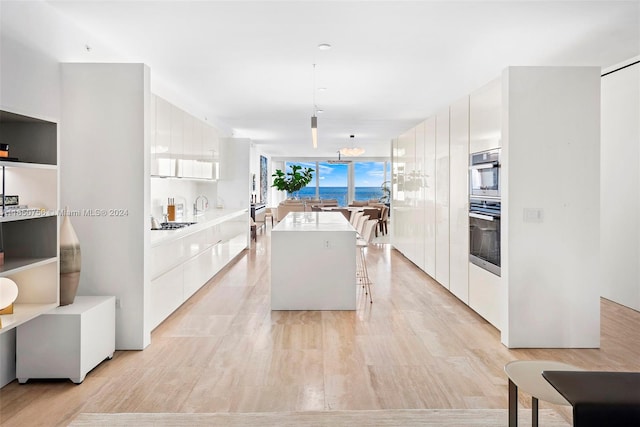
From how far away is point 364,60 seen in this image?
190 inches

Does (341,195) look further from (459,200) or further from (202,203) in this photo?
(459,200)

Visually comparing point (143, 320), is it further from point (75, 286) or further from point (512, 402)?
point (512, 402)

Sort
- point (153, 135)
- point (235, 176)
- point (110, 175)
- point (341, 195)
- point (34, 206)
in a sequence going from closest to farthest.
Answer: point (34, 206) < point (110, 175) < point (153, 135) < point (235, 176) < point (341, 195)

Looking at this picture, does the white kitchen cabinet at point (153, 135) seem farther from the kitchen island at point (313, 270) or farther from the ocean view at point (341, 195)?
the ocean view at point (341, 195)

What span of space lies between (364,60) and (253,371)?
3.37 metres

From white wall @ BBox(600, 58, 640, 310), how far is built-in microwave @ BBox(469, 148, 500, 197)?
6.20 ft

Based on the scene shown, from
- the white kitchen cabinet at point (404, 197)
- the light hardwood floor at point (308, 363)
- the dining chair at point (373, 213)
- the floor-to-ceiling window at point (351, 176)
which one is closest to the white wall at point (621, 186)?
the light hardwood floor at point (308, 363)

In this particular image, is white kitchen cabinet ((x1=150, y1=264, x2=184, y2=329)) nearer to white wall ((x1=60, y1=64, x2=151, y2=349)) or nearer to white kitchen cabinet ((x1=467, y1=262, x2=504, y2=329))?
white wall ((x1=60, y1=64, x2=151, y2=349))

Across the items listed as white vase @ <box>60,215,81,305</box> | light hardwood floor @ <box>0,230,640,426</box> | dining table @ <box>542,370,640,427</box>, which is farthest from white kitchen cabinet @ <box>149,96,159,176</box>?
dining table @ <box>542,370,640,427</box>

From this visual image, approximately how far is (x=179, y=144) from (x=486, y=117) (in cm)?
350

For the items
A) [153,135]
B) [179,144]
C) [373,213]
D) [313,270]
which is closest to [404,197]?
[313,270]

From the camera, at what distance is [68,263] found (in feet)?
10.1

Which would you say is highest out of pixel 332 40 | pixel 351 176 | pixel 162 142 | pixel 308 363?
pixel 332 40

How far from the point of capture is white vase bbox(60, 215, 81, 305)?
3.05 metres
